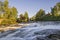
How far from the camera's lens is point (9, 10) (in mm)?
41219

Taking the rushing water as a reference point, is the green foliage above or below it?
above

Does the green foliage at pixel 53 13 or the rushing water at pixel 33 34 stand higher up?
the green foliage at pixel 53 13

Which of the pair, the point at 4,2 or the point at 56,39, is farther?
the point at 4,2

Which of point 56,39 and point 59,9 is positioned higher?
point 59,9

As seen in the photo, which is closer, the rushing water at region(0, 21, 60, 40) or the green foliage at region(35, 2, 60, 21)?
the rushing water at region(0, 21, 60, 40)

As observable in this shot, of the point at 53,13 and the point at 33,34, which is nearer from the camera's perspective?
the point at 33,34

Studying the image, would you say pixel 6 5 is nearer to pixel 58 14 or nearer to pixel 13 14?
pixel 13 14

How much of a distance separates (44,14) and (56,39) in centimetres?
4041

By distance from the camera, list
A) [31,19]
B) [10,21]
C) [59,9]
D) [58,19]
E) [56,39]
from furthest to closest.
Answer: [31,19] < [58,19] < [59,9] < [10,21] < [56,39]

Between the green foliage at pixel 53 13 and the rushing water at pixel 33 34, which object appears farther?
the green foliage at pixel 53 13

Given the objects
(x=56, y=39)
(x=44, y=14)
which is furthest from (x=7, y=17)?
(x=56, y=39)

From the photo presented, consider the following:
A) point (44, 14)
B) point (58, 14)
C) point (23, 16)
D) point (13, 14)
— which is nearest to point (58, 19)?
point (58, 14)

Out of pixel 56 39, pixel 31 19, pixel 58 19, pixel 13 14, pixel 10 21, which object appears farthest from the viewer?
pixel 31 19

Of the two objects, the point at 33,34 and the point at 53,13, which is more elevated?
the point at 53,13
